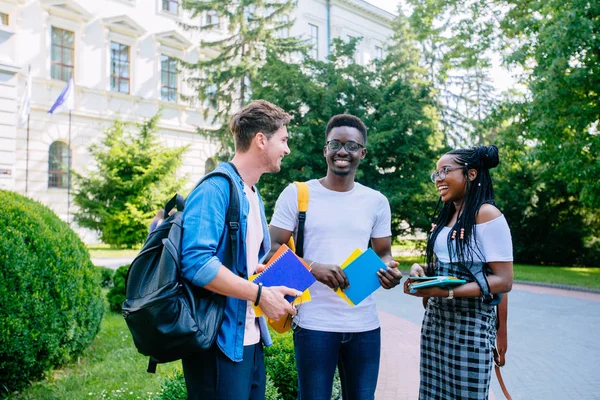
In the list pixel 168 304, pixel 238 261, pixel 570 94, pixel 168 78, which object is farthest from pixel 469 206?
pixel 168 78

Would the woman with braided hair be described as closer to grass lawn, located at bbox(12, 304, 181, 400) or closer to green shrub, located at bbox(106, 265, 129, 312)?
grass lawn, located at bbox(12, 304, 181, 400)

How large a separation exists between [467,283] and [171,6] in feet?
98.1

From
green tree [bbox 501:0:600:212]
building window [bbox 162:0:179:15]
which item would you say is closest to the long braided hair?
green tree [bbox 501:0:600:212]

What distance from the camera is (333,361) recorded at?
9.86ft

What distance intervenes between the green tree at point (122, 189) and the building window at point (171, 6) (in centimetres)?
842

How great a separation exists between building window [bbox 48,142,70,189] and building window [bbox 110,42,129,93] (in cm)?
411

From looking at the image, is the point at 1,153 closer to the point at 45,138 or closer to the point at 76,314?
the point at 45,138

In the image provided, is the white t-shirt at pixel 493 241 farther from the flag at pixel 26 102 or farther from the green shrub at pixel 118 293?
the flag at pixel 26 102

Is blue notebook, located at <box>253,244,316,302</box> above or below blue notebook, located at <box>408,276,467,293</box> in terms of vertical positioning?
above

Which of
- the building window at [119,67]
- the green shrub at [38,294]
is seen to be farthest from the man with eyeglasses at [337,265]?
the building window at [119,67]

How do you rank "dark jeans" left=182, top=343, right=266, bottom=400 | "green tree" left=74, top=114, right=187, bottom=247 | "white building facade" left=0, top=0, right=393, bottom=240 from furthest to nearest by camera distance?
1. "green tree" left=74, top=114, right=187, bottom=247
2. "white building facade" left=0, top=0, right=393, bottom=240
3. "dark jeans" left=182, top=343, right=266, bottom=400

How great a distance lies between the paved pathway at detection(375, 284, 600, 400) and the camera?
18.7 feet

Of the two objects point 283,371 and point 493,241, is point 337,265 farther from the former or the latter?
point 283,371

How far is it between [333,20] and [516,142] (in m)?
22.7
